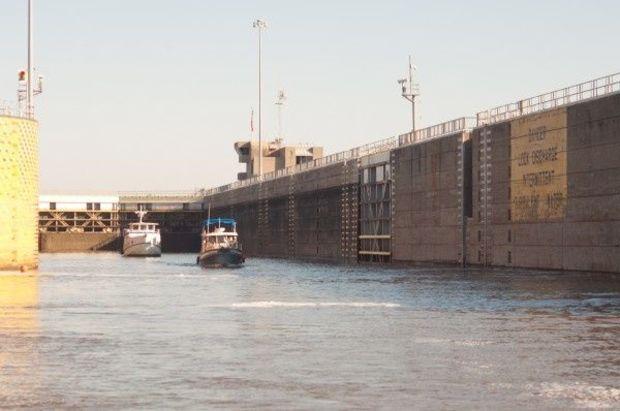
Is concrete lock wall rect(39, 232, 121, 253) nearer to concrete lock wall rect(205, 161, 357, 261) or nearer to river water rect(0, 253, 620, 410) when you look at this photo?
concrete lock wall rect(205, 161, 357, 261)

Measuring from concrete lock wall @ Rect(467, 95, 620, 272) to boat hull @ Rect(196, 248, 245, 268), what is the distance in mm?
22373

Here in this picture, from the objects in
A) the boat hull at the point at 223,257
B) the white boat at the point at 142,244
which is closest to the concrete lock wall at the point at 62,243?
the white boat at the point at 142,244

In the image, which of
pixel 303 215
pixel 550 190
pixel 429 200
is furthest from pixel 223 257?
pixel 303 215

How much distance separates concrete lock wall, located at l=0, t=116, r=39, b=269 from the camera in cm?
8319

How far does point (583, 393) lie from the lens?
2295 cm

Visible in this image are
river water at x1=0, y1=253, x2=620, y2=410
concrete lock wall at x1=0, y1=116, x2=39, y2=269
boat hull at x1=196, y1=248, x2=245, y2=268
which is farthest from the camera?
boat hull at x1=196, y1=248, x2=245, y2=268

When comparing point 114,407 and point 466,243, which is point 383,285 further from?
point 114,407

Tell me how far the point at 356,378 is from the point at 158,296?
116 ft

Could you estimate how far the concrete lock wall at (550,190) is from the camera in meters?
76.9

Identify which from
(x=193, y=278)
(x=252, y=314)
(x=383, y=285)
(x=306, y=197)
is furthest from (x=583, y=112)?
(x=306, y=197)

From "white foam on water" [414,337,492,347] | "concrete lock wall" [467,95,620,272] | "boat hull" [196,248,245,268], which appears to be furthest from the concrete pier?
"white foam on water" [414,337,492,347]

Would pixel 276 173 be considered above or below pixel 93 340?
above

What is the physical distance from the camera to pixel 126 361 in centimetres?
2817

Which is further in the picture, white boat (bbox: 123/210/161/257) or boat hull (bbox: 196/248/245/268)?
white boat (bbox: 123/210/161/257)
